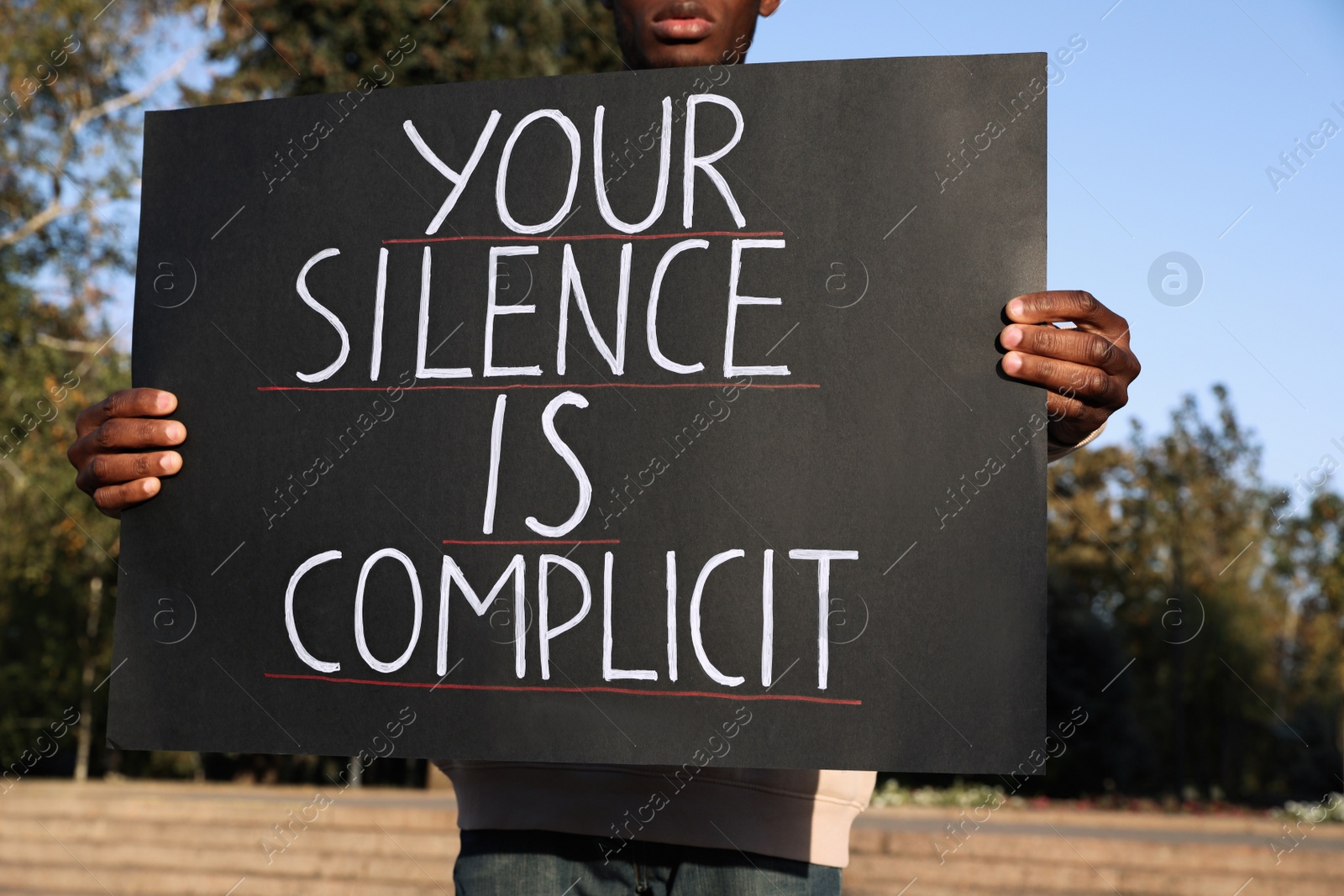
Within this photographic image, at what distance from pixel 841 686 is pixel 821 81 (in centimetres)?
95

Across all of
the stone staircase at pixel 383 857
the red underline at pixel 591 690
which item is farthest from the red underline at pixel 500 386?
the stone staircase at pixel 383 857

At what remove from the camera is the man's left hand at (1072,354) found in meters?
1.62

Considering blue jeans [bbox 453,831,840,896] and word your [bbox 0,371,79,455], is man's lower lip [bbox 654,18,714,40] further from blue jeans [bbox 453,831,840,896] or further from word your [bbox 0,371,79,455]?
word your [bbox 0,371,79,455]

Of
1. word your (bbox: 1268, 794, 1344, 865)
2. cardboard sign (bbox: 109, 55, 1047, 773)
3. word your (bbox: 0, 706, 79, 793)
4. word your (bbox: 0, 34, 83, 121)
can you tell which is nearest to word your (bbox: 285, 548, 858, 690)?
cardboard sign (bbox: 109, 55, 1047, 773)

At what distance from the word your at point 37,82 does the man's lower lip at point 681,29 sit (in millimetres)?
13159

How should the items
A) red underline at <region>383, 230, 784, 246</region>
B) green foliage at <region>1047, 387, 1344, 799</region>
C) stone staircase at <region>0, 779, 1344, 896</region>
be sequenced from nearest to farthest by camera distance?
1. red underline at <region>383, 230, 784, 246</region>
2. stone staircase at <region>0, 779, 1344, 896</region>
3. green foliage at <region>1047, 387, 1344, 799</region>

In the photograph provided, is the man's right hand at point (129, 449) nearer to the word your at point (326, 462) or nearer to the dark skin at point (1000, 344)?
the dark skin at point (1000, 344)

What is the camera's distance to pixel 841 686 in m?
1.62

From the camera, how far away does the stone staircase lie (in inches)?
287

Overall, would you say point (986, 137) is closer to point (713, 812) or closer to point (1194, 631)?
point (713, 812)

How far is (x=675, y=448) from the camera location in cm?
171

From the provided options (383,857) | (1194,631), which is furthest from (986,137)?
(1194,631)

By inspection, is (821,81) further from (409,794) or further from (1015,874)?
(409,794)

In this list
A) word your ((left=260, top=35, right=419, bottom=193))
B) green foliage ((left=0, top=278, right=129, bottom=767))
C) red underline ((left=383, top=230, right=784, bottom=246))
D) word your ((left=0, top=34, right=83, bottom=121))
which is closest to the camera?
red underline ((left=383, top=230, right=784, bottom=246))
